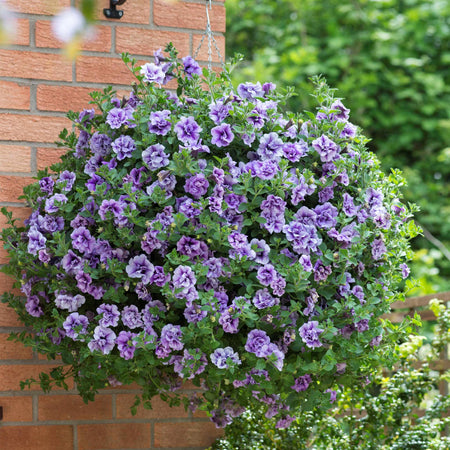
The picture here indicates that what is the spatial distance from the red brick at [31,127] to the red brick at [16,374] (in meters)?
0.64

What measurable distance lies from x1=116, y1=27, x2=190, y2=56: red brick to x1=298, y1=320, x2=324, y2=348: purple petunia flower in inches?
39.6

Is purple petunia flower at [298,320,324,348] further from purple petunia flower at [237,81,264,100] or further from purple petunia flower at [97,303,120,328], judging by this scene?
purple petunia flower at [237,81,264,100]

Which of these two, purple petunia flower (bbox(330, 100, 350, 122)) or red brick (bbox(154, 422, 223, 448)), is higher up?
purple petunia flower (bbox(330, 100, 350, 122))

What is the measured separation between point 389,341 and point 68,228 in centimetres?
82

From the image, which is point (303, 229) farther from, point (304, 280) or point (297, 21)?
point (297, 21)

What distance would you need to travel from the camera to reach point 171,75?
158cm

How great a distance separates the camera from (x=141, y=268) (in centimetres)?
136

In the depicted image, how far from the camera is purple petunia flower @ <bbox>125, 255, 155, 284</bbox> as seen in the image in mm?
1349

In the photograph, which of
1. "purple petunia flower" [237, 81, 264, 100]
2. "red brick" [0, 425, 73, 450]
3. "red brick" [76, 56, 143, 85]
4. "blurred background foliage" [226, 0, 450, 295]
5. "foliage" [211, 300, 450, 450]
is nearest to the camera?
"purple petunia flower" [237, 81, 264, 100]

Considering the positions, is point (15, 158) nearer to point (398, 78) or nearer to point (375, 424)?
point (375, 424)

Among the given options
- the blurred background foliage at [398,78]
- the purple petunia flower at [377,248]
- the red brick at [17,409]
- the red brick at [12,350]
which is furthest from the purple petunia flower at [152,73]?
the blurred background foliage at [398,78]

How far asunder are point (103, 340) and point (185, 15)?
1084 millimetres

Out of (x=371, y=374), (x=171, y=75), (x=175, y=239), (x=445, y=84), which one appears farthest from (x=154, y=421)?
(x=445, y=84)

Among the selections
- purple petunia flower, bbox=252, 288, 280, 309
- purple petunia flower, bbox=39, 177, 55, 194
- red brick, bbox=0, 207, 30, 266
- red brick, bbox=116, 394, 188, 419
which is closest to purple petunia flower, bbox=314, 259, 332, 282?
purple petunia flower, bbox=252, 288, 280, 309
